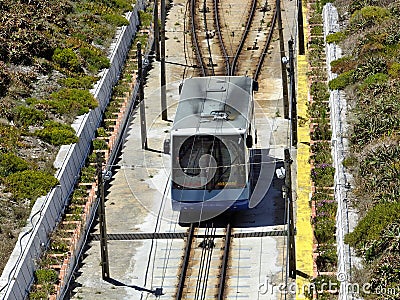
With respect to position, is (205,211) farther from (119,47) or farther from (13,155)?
(119,47)

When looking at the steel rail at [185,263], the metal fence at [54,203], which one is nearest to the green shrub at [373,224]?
the steel rail at [185,263]

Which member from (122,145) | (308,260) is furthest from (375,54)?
(308,260)

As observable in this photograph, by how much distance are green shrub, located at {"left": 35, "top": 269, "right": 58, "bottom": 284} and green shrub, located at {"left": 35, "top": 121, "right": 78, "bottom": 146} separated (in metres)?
7.27

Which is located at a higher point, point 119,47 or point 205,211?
point 119,47

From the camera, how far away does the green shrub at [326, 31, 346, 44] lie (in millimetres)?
45469

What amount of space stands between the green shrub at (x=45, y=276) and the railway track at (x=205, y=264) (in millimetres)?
3192

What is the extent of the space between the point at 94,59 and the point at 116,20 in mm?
4900

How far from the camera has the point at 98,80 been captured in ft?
141

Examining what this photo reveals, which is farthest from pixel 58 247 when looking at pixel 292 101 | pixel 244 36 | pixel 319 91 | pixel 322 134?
pixel 244 36

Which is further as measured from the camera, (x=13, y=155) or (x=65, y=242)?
(x=13, y=155)

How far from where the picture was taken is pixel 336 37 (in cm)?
4569

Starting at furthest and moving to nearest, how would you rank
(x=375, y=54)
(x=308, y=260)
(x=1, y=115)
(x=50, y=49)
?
(x=50, y=49)
(x=375, y=54)
(x=1, y=115)
(x=308, y=260)

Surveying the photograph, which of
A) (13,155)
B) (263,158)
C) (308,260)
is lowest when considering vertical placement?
(308,260)

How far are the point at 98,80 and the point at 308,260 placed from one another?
14.7 meters
